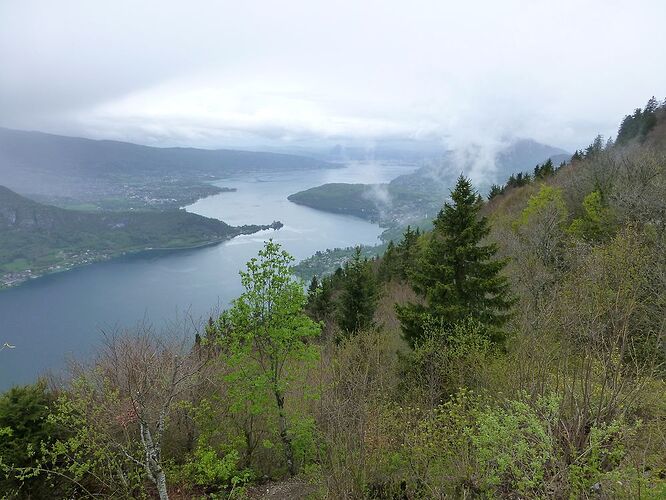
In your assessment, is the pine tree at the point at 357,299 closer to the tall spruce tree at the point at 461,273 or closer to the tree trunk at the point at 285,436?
the tall spruce tree at the point at 461,273

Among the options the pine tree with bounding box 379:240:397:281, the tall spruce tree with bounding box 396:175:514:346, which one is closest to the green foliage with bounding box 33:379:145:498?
the tall spruce tree with bounding box 396:175:514:346

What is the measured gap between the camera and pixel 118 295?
275 feet

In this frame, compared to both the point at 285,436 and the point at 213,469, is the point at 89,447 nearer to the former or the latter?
the point at 213,469

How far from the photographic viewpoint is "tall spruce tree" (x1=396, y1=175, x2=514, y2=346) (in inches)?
613

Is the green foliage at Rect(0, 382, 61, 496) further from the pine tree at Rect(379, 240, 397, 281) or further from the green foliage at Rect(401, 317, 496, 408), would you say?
the pine tree at Rect(379, 240, 397, 281)

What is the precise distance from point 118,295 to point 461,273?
277 ft

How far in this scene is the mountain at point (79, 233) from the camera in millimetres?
126438

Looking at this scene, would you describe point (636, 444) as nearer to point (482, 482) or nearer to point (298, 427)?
point (482, 482)

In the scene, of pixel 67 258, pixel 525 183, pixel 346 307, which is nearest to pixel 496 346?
pixel 346 307

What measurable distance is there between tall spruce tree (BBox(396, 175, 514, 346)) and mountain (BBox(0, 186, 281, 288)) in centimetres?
12523

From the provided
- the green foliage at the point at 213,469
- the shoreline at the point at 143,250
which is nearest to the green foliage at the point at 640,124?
the green foliage at the point at 213,469

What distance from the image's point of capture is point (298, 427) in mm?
11898

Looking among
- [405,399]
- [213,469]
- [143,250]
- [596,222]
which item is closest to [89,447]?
[213,469]

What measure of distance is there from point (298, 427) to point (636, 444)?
8.16 metres
